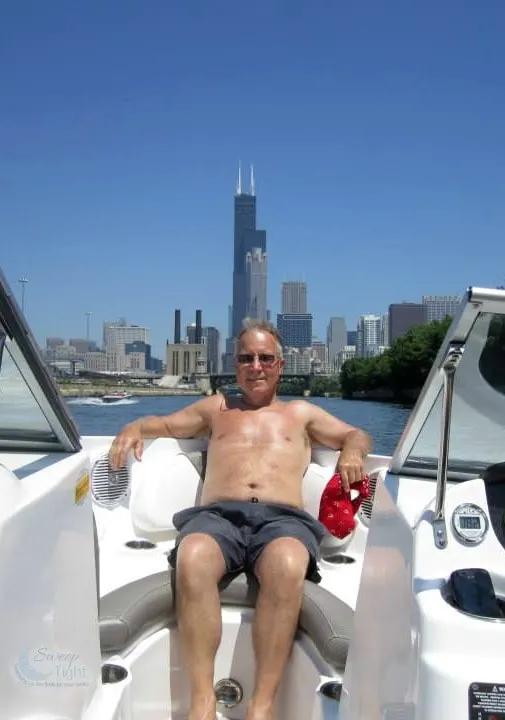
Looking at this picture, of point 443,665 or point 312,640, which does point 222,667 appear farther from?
point 443,665

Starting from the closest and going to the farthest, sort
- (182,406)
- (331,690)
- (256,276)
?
(331,690), (182,406), (256,276)

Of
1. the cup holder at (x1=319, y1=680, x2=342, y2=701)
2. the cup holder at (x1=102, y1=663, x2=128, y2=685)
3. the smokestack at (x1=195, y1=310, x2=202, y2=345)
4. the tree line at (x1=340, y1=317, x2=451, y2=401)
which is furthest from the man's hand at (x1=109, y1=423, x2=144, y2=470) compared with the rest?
the smokestack at (x1=195, y1=310, x2=202, y2=345)

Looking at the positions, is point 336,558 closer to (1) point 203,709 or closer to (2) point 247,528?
(2) point 247,528

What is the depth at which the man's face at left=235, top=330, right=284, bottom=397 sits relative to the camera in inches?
122

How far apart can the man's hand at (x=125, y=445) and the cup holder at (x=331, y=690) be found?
4.30 feet

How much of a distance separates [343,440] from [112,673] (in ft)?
4.48

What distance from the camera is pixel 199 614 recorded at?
2178mm

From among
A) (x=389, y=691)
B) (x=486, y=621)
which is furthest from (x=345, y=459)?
(x=486, y=621)

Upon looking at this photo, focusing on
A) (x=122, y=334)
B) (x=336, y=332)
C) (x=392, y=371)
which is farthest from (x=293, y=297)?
(x=392, y=371)

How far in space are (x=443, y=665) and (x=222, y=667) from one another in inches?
58.9

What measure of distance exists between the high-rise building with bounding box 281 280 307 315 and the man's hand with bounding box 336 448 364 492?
521ft

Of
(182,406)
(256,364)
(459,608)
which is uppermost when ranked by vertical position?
(256,364)

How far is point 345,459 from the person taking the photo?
269cm

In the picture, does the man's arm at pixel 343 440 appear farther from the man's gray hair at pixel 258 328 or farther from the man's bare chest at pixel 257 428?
the man's gray hair at pixel 258 328
